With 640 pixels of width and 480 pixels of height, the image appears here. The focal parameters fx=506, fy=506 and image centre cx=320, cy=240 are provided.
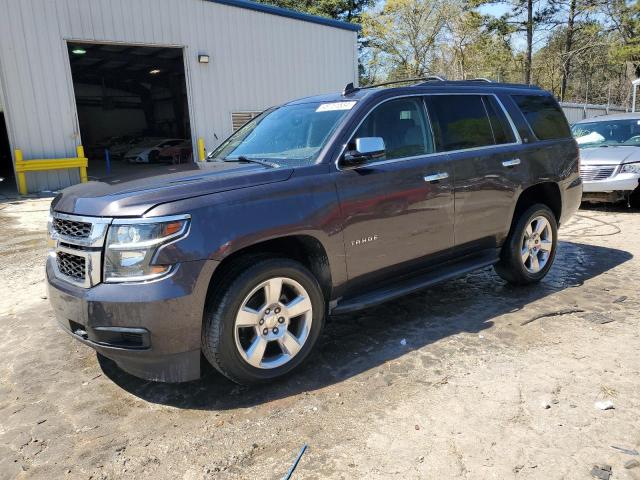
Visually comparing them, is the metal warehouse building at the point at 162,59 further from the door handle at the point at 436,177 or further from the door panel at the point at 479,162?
the door handle at the point at 436,177

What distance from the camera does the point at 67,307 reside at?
120 inches

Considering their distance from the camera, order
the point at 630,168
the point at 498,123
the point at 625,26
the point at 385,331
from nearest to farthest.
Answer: the point at 385,331
the point at 498,123
the point at 630,168
the point at 625,26

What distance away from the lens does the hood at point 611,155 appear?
883 centimetres

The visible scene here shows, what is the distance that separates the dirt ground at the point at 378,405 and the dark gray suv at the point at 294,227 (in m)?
0.33

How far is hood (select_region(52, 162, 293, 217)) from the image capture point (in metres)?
2.87

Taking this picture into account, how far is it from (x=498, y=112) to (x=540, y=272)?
5.49 ft

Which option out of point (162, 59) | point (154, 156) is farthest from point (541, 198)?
point (162, 59)

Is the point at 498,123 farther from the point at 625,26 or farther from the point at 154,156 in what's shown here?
the point at 625,26

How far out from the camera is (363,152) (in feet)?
11.3

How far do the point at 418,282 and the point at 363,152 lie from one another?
3.96ft

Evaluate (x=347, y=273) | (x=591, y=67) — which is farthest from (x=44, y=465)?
(x=591, y=67)

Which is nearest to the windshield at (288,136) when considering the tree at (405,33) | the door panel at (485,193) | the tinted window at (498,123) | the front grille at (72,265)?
the door panel at (485,193)

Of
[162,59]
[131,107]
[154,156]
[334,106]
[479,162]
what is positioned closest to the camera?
[334,106]

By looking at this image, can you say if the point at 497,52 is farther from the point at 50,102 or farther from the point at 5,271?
the point at 5,271
